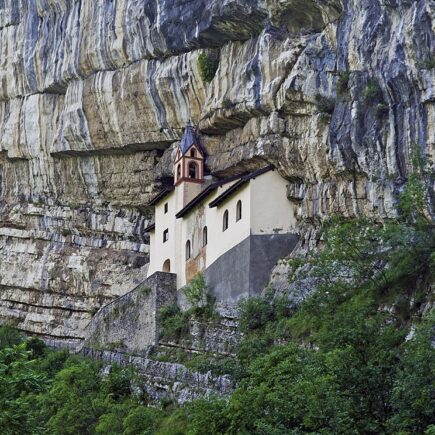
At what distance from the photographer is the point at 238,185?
50031 millimetres

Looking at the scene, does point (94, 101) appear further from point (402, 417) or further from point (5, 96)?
point (402, 417)

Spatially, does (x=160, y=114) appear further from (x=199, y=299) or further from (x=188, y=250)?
(x=199, y=299)

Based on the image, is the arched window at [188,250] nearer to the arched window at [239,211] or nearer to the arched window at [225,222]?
the arched window at [225,222]

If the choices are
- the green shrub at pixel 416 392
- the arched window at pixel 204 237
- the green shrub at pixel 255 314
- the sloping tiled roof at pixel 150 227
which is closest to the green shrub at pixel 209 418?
the green shrub at pixel 416 392

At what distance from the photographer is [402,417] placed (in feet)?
94.7

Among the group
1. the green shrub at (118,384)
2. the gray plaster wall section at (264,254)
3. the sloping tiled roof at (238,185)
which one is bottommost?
the green shrub at (118,384)

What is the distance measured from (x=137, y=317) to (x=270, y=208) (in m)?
9.21

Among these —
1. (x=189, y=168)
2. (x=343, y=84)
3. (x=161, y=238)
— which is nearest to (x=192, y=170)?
(x=189, y=168)

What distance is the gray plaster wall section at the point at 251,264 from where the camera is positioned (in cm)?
4788

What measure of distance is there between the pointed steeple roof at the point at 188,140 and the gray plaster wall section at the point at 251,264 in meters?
8.57

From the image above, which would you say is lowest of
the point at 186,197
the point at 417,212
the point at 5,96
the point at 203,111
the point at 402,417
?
the point at 402,417

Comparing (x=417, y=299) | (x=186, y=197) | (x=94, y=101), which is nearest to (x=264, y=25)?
(x=186, y=197)

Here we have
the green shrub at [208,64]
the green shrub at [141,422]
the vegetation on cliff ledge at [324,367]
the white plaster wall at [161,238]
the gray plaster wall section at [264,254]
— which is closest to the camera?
the vegetation on cliff ledge at [324,367]

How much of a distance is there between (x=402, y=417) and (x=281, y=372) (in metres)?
5.24
